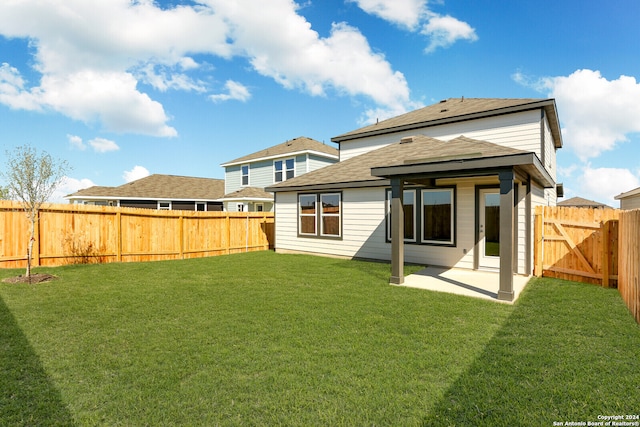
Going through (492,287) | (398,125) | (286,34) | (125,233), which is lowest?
(492,287)

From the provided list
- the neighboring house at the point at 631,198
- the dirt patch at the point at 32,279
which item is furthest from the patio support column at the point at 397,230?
the neighboring house at the point at 631,198

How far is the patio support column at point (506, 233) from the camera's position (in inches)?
239

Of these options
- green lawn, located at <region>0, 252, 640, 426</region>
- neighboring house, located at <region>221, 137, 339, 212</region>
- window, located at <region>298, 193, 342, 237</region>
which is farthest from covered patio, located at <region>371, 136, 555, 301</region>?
neighboring house, located at <region>221, 137, 339, 212</region>

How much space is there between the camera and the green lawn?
2611mm

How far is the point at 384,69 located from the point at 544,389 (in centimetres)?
1761

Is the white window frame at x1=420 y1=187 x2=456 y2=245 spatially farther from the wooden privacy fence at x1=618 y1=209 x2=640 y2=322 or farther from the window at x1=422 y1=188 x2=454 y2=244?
the wooden privacy fence at x1=618 y1=209 x2=640 y2=322

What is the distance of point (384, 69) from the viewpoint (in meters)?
17.4

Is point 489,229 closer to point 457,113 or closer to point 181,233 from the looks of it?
point 457,113

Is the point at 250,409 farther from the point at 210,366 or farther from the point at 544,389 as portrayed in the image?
the point at 544,389

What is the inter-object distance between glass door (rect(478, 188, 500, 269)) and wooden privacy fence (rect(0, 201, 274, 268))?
10069 mm

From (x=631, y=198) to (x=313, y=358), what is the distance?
25.1m

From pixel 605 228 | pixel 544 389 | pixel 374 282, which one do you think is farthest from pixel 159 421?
pixel 605 228

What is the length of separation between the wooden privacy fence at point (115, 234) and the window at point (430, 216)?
26.3 ft

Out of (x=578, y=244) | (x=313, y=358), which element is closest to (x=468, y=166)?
(x=578, y=244)
